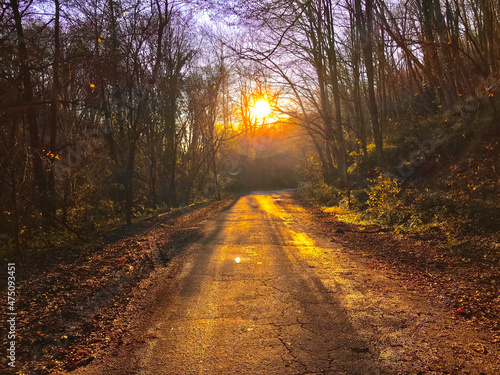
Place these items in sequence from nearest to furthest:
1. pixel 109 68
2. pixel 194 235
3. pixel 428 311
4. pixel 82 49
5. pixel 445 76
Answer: pixel 428 311 → pixel 82 49 → pixel 194 235 → pixel 109 68 → pixel 445 76

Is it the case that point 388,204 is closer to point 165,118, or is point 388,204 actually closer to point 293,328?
point 293,328

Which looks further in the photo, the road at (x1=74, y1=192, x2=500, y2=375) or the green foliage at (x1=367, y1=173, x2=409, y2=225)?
the green foliage at (x1=367, y1=173, x2=409, y2=225)

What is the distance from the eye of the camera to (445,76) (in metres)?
16.6

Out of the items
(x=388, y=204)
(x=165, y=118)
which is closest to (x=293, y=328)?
(x=388, y=204)

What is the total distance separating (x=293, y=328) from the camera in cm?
436

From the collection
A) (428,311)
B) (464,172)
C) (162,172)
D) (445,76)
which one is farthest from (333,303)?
(162,172)

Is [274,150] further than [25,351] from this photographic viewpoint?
Yes

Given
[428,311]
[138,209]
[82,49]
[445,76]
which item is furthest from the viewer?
[138,209]

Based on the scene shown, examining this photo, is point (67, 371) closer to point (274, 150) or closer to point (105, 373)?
point (105, 373)

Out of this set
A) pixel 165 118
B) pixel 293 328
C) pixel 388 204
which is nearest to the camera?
pixel 293 328

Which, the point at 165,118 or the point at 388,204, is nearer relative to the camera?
the point at 388,204

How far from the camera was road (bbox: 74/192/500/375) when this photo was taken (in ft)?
11.7

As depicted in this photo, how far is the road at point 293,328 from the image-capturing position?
357 cm

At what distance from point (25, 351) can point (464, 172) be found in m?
12.0
